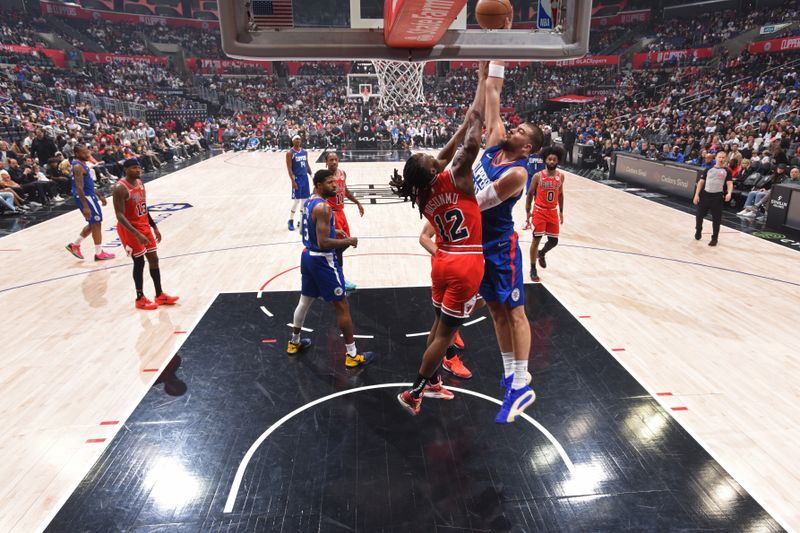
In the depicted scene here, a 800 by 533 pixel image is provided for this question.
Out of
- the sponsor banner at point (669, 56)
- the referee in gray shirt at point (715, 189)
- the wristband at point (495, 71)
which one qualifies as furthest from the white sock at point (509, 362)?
the sponsor banner at point (669, 56)

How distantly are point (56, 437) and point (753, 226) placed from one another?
37.8ft

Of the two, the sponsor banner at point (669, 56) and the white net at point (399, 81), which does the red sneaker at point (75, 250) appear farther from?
the sponsor banner at point (669, 56)

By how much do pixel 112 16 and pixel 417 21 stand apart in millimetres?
41223

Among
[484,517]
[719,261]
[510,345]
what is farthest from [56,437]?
[719,261]

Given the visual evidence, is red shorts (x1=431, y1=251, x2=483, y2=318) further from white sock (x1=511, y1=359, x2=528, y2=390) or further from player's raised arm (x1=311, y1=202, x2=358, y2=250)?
player's raised arm (x1=311, y1=202, x2=358, y2=250)

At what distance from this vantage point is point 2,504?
10.2 ft

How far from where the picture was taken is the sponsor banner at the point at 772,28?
22.5m

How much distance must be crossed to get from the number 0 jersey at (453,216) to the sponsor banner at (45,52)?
2970cm

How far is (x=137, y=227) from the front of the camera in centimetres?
582

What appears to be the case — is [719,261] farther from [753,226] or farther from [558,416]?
[558,416]

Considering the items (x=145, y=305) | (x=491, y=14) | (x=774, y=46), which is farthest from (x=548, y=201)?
(x=774, y=46)

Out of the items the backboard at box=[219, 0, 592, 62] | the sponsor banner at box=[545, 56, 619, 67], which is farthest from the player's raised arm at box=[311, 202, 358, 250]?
the sponsor banner at box=[545, 56, 619, 67]

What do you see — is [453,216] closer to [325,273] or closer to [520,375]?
[520,375]

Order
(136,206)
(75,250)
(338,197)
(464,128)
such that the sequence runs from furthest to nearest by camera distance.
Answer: (75,250) → (338,197) → (136,206) → (464,128)
